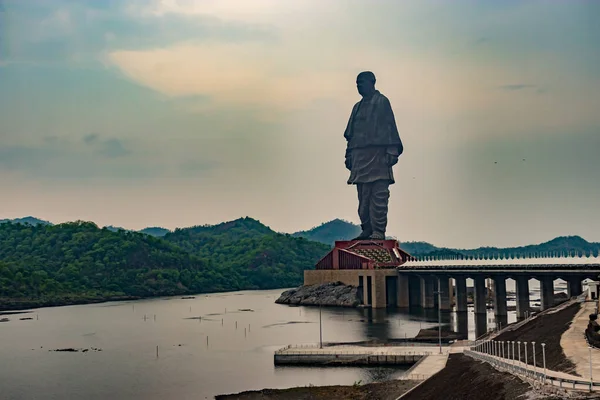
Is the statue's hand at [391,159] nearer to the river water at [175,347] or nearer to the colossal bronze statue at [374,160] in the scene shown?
the colossal bronze statue at [374,160]

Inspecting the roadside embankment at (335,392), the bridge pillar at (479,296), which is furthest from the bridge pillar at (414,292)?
the roadside embankment at (335,392)

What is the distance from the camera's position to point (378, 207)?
7643 inches

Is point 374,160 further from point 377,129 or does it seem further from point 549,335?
point 549,335

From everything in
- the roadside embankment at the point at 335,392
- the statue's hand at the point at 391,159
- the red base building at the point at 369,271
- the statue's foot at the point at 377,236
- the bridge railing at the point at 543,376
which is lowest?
the roadside embankment at the point at 335,392

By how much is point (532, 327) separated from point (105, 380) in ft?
153

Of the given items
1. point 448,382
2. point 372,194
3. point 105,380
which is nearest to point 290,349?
point 105,380

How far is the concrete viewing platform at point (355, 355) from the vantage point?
287 ft

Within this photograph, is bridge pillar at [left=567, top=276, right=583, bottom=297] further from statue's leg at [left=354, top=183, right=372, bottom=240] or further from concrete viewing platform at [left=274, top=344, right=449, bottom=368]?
statue's leg at [left=354, top=183, right=372, bottom=240]

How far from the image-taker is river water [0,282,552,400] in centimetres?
8144

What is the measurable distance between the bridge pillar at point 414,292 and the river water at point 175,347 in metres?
16.7

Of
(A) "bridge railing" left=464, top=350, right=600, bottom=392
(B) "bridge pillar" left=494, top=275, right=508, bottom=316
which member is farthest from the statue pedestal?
(A) "bridge railing" left=464, top=350, right=600, bottom=392

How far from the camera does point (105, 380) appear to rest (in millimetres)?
86250

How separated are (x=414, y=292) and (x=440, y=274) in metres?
18.2

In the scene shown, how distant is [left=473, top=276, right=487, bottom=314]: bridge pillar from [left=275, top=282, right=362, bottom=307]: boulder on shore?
116 feet
